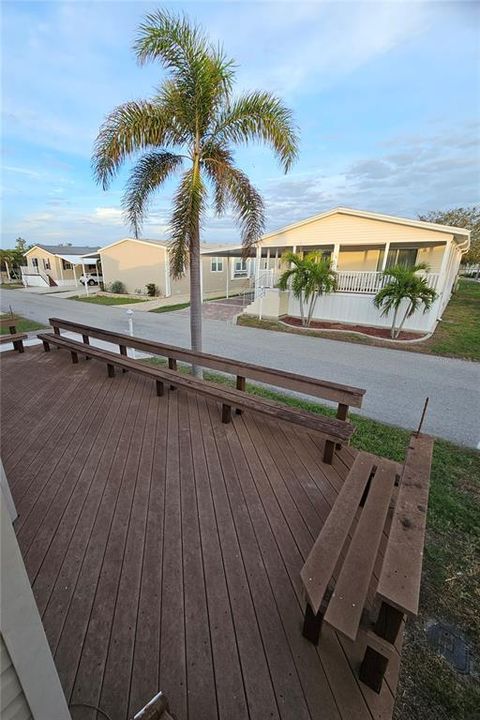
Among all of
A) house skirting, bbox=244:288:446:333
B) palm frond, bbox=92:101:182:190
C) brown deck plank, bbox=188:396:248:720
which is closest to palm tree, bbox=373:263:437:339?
house skirting, bbox=244:288:446:333

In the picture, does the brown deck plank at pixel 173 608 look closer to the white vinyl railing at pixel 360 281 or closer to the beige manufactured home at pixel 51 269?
the white vinyl railing at pixel 360 281

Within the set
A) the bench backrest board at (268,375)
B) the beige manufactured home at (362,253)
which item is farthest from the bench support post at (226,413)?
the beige manufactured home at (362,253)

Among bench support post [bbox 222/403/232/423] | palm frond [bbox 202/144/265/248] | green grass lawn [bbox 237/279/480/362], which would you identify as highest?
palm frond [bbox 202/144/265/248]

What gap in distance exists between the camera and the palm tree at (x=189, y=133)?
4.21m

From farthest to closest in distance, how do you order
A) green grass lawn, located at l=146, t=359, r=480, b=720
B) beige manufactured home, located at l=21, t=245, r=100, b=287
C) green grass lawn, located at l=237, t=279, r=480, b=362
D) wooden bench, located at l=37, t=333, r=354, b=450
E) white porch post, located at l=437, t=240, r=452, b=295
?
beige manufactured home, located at l=21, t=245, r=100, b=287 < white porch post, located at l=437, t=240, r=452, b=295 < green grass lawn, located at l=237, t=279, r=480, b=362 < wooden bench, located at l=37, t=333, r=354, b=450 < green grass lawn, located at l=146, t=359, r=480, b=720

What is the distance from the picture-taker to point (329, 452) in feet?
9.49

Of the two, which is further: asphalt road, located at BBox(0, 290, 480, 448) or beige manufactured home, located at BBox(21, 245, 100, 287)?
beige manufactured home, located at BBox(21, 245, 100, 287)

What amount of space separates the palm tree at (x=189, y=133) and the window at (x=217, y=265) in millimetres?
16841

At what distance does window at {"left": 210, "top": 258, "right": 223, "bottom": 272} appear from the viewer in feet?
70.9

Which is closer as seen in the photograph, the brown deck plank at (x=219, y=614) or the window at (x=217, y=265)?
the brown deck plank at (x=219, y=614)

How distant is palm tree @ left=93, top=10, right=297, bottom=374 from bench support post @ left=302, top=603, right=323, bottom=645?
14.3ft

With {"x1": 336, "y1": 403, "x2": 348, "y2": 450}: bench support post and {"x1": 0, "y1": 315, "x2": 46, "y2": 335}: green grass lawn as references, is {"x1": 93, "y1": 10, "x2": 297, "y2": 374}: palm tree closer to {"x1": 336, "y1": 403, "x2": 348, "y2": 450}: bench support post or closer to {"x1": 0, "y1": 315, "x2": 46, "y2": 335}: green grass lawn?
{"x1": 336, "y1": 403, "x2": 348, "y2": 450}: bench support post

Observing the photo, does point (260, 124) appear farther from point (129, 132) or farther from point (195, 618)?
point (195, 618)

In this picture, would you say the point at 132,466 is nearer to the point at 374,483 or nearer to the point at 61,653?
the point at 61,653
